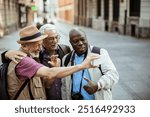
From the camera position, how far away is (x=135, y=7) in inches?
489

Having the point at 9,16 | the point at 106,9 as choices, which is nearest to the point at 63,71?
the point at 9,16

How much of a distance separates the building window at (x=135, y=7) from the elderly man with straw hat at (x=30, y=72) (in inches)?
422

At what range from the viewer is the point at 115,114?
5.47ft

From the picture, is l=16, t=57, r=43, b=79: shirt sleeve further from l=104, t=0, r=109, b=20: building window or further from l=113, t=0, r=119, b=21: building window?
l=104, t=0, r=109, b=20: building window

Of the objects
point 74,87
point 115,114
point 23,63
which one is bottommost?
point 115,114

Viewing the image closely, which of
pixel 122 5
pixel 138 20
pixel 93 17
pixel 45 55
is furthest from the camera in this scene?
pixel 93 17

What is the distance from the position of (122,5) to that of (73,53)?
12.0 meters

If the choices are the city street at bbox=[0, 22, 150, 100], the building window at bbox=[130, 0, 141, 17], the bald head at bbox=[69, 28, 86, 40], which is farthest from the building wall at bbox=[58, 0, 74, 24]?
the bald head at bbox=[69, 28, 86, 40]

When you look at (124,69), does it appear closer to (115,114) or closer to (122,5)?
(115,114)

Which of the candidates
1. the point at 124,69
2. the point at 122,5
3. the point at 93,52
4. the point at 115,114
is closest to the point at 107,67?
the point at 93,52

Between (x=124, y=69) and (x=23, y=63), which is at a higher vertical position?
(x=23, y=63)

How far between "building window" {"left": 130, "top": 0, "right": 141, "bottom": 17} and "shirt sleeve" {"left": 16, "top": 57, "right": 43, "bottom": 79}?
10815mm

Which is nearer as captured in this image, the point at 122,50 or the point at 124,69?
the point at 124,69

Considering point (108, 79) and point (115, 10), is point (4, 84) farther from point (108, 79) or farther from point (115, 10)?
point (115, 10)
